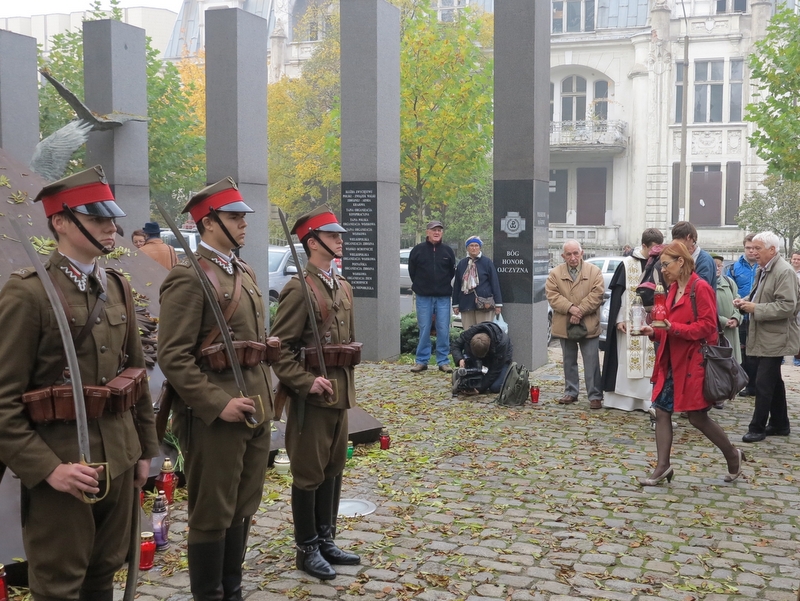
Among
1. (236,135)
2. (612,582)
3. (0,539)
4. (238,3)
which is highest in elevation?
(238,3)

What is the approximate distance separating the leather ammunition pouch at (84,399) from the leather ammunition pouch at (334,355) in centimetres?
157

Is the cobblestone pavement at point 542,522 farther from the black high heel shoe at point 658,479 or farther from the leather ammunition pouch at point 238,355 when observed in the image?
the leather ammunition pouch at point 238,355

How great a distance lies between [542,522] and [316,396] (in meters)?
2.12

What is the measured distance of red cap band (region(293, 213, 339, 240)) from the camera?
514cm

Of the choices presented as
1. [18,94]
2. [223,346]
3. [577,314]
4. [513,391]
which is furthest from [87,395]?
[18,94]

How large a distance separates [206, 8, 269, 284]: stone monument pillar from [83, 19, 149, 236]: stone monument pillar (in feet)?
5.42

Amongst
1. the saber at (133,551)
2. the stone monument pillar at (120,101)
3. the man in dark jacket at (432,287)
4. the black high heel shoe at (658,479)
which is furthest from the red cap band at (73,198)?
the stone monument pillar at (120,101)

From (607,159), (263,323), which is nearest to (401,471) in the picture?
(263,323)

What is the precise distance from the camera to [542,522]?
6.14 m

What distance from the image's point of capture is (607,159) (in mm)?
41844

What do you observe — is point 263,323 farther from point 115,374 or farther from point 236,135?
point 236,135

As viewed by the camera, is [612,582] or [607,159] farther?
[607,159]

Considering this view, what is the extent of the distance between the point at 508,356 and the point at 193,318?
7.21 metres

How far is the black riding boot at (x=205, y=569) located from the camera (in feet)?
13.8
